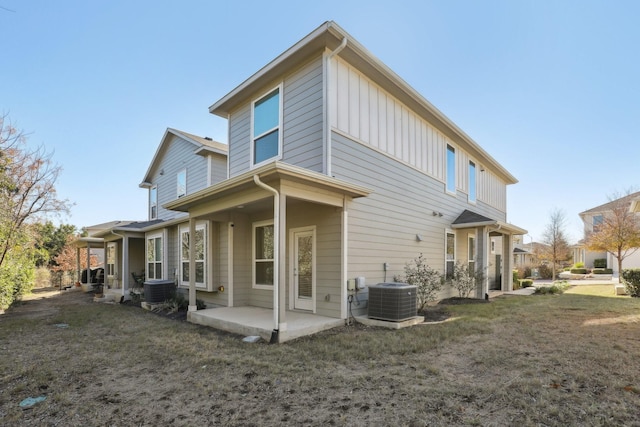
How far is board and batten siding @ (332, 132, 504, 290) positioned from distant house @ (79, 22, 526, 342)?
4cm

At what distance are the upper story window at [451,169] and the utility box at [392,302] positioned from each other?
5939 mm

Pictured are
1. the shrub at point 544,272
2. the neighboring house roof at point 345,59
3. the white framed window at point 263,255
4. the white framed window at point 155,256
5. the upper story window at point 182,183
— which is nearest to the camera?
the neighboring house roof at point 345,59

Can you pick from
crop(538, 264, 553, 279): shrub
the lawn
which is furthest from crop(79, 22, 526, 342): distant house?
crop(538, 264, 553, 279): shrub

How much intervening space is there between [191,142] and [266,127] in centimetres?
525

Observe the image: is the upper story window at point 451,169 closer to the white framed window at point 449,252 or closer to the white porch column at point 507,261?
the white framed window at point 449,252

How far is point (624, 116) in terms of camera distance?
13.0m

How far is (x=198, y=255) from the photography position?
9.71m

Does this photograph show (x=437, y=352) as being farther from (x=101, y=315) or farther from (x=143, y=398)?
(x=101, y=315)

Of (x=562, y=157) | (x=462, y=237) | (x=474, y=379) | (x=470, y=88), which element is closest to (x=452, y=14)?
(x=470, y=88)

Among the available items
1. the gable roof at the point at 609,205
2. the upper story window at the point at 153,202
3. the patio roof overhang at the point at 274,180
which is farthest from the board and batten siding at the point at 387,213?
the gable roof at the point at 609,205

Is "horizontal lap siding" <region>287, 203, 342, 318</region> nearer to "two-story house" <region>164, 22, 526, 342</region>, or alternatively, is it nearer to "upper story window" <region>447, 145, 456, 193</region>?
"two-story house" <region>164, 22, 526, 342</region>

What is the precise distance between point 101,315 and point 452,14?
516 inches

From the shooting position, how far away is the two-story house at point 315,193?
20.5ft

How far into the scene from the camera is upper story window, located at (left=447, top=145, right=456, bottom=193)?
11.6m
